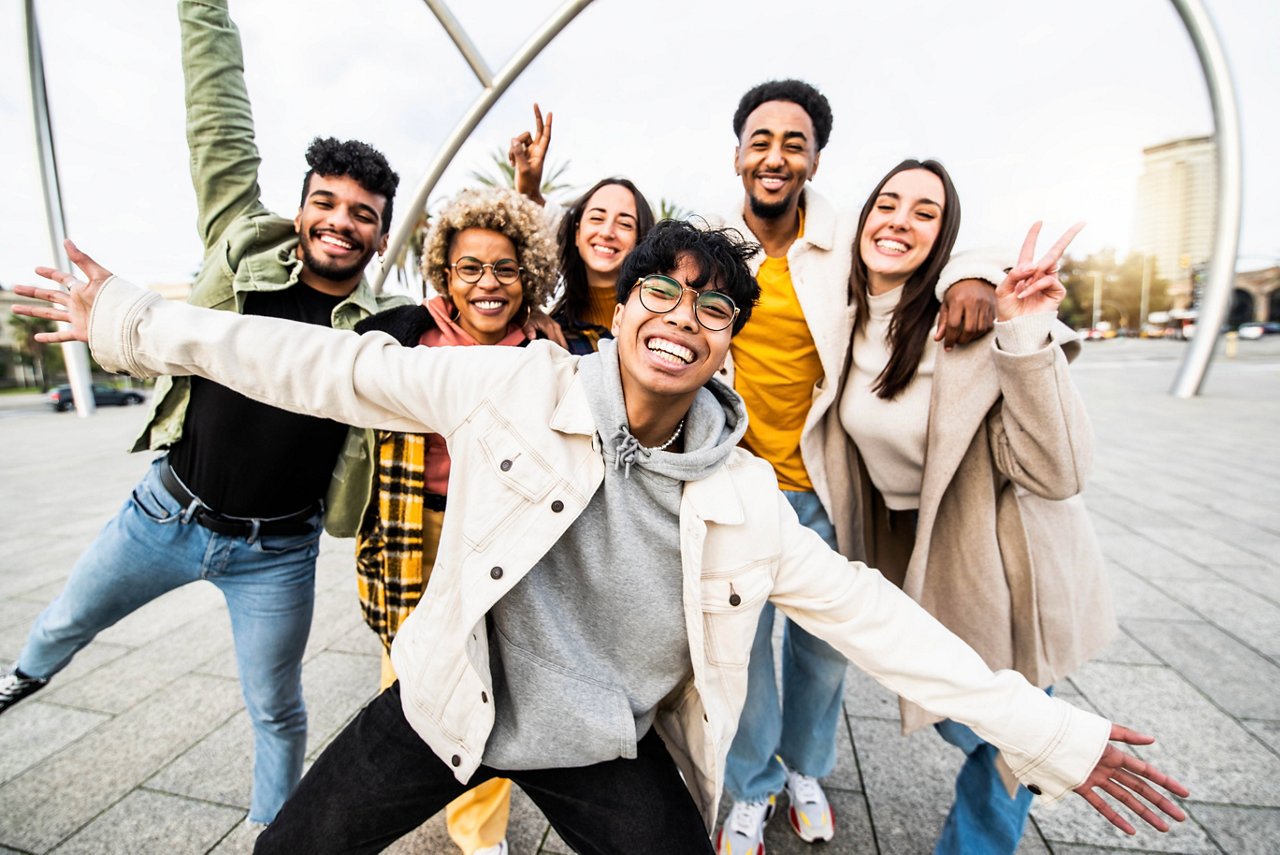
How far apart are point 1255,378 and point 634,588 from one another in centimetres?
2775

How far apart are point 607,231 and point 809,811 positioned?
2.76 metres

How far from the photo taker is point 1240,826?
2.47 meters

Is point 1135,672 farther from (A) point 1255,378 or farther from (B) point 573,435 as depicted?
(A) point 1255,378

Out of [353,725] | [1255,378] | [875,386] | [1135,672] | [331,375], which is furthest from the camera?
[1255,378]

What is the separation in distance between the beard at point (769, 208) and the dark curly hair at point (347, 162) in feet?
5.23

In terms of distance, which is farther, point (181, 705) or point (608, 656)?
point (181, 705)

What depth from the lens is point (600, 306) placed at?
10.3 feet

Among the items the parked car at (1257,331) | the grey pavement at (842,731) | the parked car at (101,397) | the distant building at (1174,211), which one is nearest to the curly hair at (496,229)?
the grey pavement at (842,731)

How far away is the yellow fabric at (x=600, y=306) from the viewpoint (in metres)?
3.10

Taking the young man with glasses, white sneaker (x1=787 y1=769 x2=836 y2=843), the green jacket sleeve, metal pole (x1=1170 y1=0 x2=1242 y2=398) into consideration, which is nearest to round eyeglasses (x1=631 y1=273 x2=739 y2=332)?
the young man with glasses

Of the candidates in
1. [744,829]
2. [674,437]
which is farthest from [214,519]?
[744,829]

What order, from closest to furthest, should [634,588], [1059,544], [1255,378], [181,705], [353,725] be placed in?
[634,588] → [353,725] → [1059,544] → [181,705] → [1255,378]

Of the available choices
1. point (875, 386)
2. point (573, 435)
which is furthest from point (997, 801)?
point (573, 435)

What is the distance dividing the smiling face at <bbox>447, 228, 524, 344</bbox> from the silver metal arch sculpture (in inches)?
275
